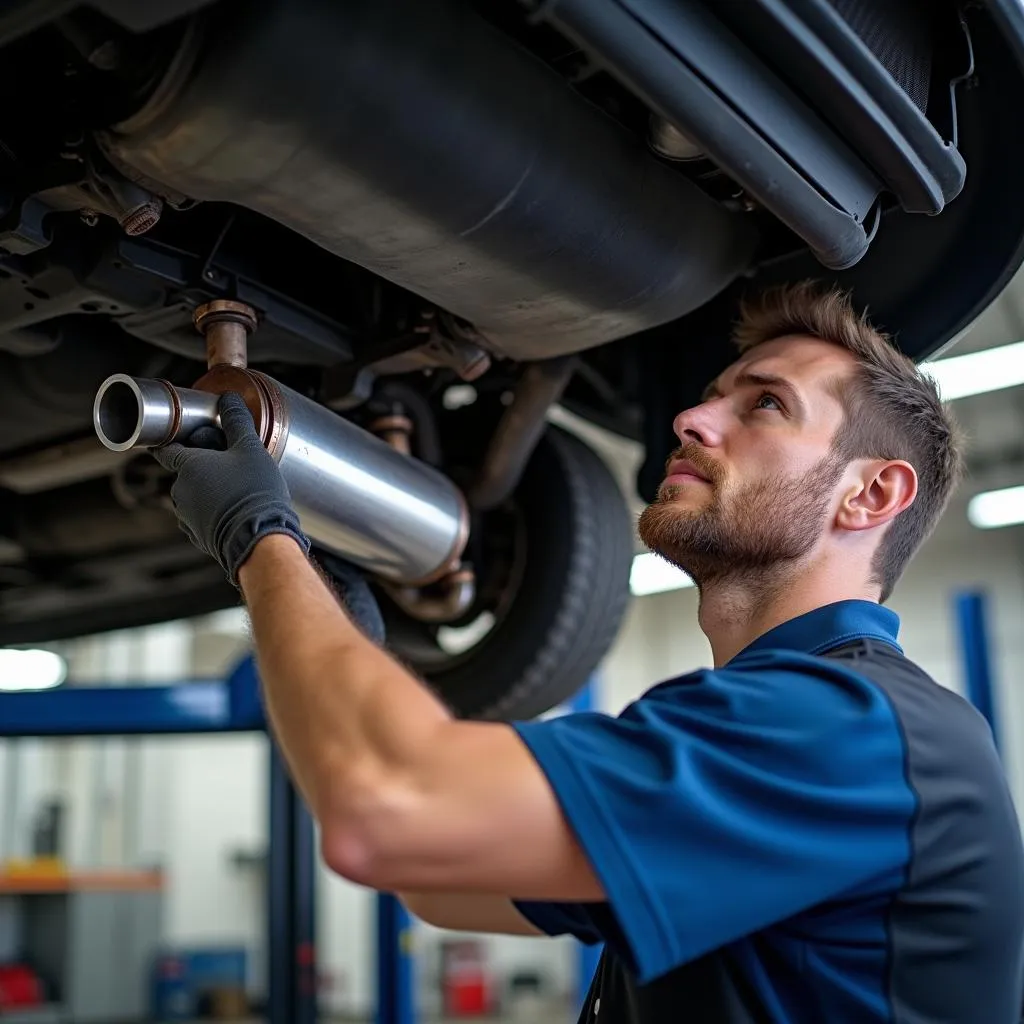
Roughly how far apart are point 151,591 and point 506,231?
51.8 inches

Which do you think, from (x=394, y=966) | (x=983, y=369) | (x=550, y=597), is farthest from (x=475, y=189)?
(x=983, y=369)

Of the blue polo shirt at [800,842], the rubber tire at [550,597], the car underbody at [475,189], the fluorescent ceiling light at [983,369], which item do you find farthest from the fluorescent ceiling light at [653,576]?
the blue polo shirt at [800,842]

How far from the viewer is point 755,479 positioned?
1018mm

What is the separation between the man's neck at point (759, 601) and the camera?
1.02 metres

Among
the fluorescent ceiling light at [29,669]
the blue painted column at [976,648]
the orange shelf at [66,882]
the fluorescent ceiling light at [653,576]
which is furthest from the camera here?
the fluorescent ceiling light at [29,669]

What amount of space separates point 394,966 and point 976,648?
160cm

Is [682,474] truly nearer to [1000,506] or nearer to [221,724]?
[221,724]

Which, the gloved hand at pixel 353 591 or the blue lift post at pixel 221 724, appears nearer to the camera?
the gloved hand at pixel 353 591

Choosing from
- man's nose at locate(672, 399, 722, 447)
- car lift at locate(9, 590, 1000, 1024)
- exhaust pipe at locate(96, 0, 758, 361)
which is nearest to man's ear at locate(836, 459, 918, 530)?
man's nose at locate(672, 399, 722, 447)

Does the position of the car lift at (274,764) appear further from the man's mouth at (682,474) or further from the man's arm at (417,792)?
the man's arm at (417,792)

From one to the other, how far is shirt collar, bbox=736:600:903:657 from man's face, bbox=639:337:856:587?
65 millimetres

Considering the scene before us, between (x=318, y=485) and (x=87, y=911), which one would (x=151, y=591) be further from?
(x=87, y=911)

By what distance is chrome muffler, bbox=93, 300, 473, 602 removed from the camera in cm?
94

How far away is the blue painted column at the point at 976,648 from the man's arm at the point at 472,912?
7.00ft
